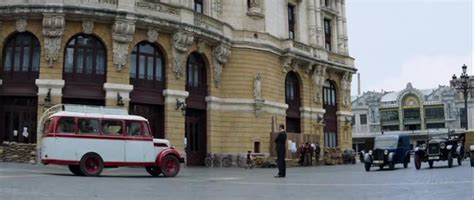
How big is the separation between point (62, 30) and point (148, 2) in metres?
5.00

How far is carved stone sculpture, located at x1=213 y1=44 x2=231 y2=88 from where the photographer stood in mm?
34875

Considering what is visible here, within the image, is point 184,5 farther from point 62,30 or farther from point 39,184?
point 39,184

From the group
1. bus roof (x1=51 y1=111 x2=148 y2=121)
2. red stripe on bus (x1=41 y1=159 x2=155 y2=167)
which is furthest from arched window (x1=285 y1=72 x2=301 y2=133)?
bus roof (x1=51 y1=111 x2=148 y2=121)

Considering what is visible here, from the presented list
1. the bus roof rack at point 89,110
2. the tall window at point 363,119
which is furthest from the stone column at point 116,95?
the tall window at point 363,119

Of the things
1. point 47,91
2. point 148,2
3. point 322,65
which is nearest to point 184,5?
point 148,2

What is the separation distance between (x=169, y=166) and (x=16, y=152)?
11514 millimetres

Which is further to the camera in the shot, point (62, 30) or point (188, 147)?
point (188, 147)

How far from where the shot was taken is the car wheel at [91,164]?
1842 cm

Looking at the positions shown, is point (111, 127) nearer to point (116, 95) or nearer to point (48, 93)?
point (48, 93)

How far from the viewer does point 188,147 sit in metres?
34.0

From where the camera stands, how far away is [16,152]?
27031mm

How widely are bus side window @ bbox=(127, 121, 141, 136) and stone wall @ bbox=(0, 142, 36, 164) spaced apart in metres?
9.92

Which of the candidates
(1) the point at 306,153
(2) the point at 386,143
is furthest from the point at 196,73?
→ (2) the point at 386,143

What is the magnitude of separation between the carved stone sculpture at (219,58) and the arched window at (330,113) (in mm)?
14549
